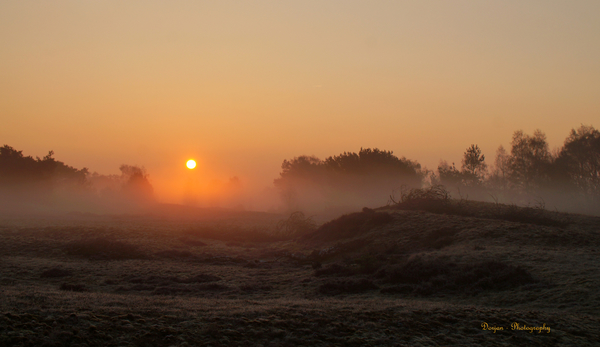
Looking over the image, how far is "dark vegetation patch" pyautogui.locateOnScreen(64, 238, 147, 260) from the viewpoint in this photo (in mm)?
23641

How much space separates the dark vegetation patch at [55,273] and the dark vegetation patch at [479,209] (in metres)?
26.3

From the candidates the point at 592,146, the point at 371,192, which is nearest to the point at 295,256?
the point at 371,192

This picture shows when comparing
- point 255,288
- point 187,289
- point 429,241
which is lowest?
point 255,288

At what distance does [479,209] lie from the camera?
30922mm

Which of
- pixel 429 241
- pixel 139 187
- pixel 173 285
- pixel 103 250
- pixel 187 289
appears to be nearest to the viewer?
pixel 187 289

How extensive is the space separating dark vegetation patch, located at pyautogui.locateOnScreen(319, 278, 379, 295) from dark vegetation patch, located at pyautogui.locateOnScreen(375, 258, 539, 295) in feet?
2.84

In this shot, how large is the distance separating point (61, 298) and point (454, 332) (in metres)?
10.6

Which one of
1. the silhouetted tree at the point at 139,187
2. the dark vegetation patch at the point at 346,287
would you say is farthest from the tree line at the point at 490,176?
the dark vegetation patch at the point at 346,287

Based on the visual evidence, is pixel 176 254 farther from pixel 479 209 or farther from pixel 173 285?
pixel 479 209

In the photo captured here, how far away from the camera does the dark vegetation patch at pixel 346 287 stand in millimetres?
15508

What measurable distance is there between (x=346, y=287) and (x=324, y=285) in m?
0.92

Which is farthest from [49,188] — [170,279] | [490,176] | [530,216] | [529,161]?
[490,176]

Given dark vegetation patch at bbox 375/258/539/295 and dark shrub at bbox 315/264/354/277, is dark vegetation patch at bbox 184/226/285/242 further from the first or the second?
dark vegetation patch at bbox 375/258/539/295

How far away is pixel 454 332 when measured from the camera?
920 cm
